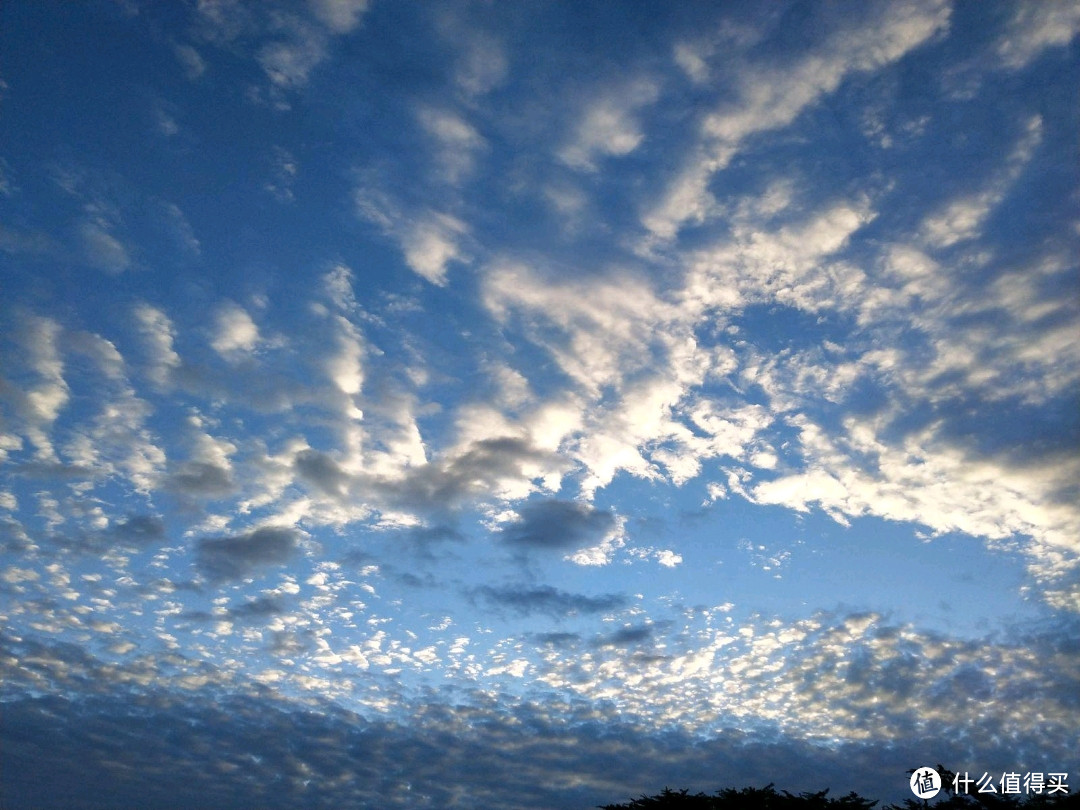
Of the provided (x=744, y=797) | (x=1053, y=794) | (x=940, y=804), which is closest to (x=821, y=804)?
(x=744, y=797)

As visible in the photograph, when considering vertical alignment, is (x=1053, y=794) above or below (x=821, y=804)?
above

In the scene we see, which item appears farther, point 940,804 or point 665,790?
point 665,790

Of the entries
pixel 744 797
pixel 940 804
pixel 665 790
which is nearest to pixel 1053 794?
pixel 940 804

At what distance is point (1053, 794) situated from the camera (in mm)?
35312

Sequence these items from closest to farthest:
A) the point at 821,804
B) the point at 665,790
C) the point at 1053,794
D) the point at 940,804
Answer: the point at 1053,794 < the point at 940,804 < the point at 821,804 < the point at 665,790

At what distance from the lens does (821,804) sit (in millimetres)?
51375

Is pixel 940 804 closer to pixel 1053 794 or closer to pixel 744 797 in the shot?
pixel 1053 794

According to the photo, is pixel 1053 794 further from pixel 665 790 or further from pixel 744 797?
pixel 665 790

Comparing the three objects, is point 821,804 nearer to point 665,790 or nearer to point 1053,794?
point 665,790

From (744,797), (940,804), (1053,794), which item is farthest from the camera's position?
(744,797)

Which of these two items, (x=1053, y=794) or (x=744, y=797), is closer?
(x=1053, y=794)

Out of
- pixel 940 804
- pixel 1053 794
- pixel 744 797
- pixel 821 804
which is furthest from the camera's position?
pixel 744 797

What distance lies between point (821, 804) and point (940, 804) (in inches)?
534

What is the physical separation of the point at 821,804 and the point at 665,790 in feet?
52.1
